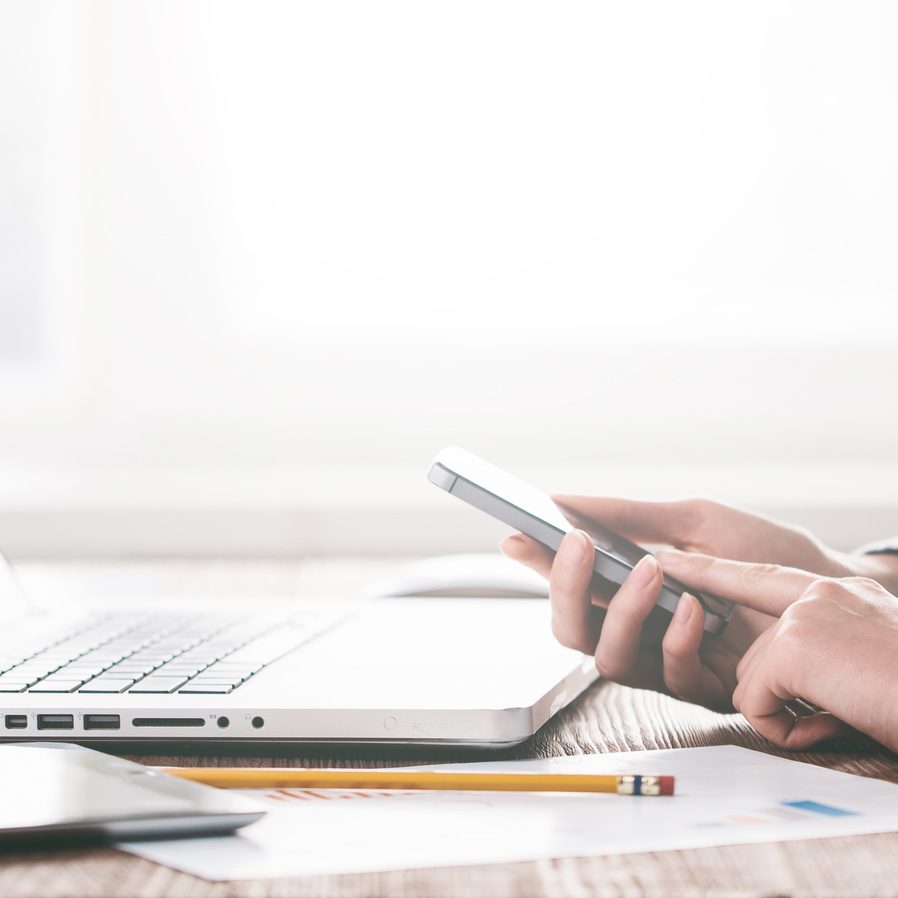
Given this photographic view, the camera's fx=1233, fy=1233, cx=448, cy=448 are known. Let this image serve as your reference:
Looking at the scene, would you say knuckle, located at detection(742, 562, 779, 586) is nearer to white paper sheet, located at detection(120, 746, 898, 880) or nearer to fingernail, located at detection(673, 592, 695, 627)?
fingernail, located at detection(673, 592, 695, 627)

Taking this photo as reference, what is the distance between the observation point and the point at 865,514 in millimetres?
1479

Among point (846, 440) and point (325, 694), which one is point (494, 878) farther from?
point (846, 440)

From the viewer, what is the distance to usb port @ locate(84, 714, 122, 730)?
53 centimetres

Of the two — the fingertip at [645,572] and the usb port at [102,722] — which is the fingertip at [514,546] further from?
the usb port at [102,722]

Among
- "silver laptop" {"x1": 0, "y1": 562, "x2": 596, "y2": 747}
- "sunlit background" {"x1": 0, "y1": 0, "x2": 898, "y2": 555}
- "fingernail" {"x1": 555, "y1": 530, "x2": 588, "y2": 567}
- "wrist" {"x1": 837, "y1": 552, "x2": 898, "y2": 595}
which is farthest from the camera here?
"sunlit background" {"x1": 0, "y1": 0, "x2": 898, "y2": 555}

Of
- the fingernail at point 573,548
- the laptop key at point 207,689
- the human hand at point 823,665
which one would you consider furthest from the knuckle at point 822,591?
the laptop key at point 207,689

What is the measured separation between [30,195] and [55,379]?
0.80 feet

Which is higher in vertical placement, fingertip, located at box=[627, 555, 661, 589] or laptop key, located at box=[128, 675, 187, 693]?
fingertip, located at box=[627, 555, 661, 589]

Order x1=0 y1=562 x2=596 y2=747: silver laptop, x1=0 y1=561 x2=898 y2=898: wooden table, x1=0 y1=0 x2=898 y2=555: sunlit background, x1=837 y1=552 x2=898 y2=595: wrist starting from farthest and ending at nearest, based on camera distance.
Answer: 1. x1=0 y1=0 x2=898 y2=555: sunlit background
2. x1=837 y1=552 x2=898 y2=595: wrist
3. x1=0 y1=562 x2=596 y2=747: silver laptop
4. x1=0 y1=561 x2=898 y2=898: wooden table

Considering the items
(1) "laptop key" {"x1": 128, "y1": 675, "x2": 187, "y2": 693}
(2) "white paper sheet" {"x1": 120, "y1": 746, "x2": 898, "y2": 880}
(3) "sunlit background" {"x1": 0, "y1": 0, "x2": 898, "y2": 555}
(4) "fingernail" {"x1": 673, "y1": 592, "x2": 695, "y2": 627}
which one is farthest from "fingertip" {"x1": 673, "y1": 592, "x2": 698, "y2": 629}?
(3) "sunlit background" {"x1": 0, "y1": 0, "x2": 898, "y2": 555}

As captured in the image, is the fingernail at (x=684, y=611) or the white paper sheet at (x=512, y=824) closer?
the white paper sheet at (x=512, y=824)

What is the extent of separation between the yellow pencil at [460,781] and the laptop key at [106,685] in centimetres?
12

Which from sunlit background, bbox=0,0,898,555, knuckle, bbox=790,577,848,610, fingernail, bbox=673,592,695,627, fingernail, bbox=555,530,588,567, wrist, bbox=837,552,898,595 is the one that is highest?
sunlit background, bbox=0,0,898,555

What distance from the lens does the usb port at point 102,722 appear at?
530 mm
